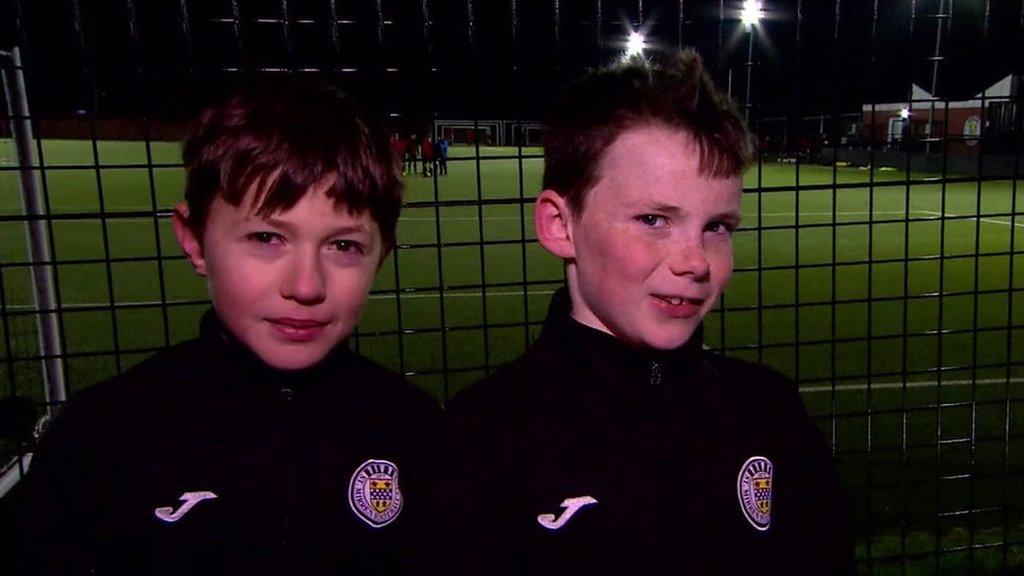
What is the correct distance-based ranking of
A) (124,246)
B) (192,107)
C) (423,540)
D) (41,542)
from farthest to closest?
(124,246) → (192,107) → (423,540) → (41,542)

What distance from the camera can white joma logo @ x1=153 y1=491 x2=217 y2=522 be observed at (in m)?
1.78

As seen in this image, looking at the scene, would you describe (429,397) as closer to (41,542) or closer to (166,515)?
(166,515)

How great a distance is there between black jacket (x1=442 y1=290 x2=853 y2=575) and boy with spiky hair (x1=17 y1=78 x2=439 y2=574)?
0.23 meters

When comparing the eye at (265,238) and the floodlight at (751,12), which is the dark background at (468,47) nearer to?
the floodlight at (751,12)

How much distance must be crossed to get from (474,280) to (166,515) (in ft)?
25.7

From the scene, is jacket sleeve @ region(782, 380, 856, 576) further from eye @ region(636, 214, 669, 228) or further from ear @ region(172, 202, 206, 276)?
ear @ region(172, 202, 206, 276)

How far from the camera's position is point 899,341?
6918 millimetres

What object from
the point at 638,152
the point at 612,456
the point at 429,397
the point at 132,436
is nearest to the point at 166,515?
the point at 132,436

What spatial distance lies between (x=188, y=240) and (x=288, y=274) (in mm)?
305

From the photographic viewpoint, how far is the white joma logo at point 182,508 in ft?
5.84

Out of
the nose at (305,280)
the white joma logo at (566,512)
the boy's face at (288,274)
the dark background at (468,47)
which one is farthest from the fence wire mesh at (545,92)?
the white joma logo at (566,512)

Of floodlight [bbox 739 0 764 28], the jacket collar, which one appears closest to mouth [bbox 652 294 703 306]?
the jacket collar

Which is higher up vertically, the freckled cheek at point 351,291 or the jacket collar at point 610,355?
the freckled cheek at point 351,291

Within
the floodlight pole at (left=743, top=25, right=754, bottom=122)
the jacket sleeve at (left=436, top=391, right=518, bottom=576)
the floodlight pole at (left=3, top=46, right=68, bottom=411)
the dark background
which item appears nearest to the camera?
the jacket sleeve at (left=436, top=391, right=518, bottom=576)
